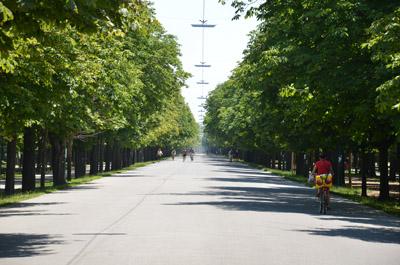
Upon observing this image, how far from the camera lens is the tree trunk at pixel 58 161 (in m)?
42.9

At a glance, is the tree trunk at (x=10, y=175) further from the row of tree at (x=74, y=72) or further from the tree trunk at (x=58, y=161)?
the tree trunk at (x=58, y=161)

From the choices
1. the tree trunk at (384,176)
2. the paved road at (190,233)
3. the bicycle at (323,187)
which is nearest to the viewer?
the paved road at (190,233)

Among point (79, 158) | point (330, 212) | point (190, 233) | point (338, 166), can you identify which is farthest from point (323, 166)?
point (79, 158)

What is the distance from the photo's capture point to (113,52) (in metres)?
35.6

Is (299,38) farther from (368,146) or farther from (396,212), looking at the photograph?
(368,146)

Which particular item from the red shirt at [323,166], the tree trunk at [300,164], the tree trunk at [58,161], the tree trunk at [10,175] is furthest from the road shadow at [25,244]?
the tree trunk at [300,164]

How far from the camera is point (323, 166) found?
25.5 m

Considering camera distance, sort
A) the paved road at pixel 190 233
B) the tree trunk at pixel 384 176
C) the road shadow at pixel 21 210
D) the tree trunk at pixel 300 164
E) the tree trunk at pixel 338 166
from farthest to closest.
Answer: the tree trunk at pixel 300 164
the tree trunk at pixel 338 166
the tree trunk at pixel 384 176
the road shadow at pixel 21 210
the paved road at pixel 190 233

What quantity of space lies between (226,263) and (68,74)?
48.8 feet

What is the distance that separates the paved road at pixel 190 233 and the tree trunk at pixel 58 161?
14.0 metres

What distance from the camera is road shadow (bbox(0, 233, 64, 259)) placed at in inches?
536

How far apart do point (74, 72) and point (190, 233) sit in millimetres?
10365

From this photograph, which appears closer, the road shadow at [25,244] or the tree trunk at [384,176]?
the road shadow at [25,244]

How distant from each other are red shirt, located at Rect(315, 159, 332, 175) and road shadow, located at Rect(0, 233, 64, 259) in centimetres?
1082
